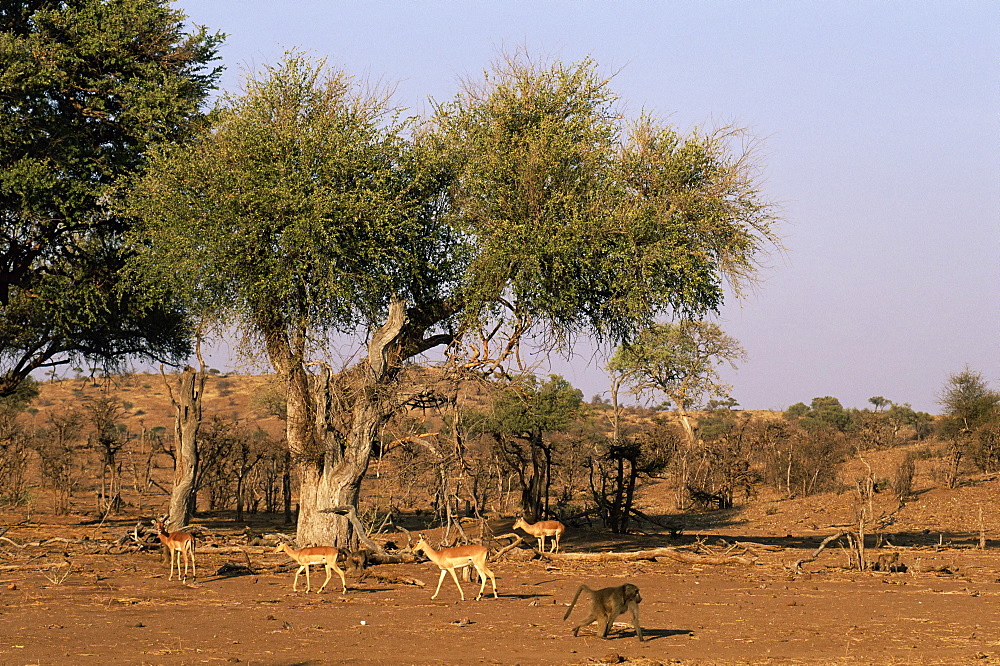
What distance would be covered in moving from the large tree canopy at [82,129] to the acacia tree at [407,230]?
2451mm

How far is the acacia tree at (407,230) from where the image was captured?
20.0 meters

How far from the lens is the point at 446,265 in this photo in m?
21.8

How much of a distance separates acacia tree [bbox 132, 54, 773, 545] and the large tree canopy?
2.45m

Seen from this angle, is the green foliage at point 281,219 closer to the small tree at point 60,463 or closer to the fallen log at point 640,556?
the fallen log at point 640,556

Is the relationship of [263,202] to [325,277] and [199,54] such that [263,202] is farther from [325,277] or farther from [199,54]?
[199,54]

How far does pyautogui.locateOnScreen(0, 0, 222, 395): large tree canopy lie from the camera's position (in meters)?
22.5

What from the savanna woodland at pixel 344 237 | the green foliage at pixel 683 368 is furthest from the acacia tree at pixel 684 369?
the savanna woodland at pixel 344 237

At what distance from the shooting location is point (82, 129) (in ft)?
78.7

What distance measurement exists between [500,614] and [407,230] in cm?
961

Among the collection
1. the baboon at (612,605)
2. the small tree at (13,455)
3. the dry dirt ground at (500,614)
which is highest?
the small tree at (13,455)

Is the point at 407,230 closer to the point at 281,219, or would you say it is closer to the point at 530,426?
the point at 281,219

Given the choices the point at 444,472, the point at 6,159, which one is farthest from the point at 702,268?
the point at 6,159

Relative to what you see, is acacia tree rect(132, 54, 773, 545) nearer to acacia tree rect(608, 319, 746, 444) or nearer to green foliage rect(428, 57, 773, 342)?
green foliage rect(428, 57, 773, 342)

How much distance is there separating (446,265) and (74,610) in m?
10.6
